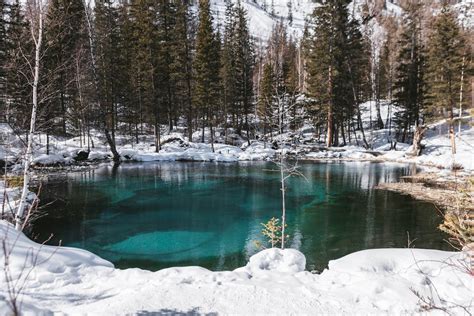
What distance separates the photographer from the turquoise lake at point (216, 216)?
33.7 ft

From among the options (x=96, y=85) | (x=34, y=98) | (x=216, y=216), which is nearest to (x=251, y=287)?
(x=34, y=98)

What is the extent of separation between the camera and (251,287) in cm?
524

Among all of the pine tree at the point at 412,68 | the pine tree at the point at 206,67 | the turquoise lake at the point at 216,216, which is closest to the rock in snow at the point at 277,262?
the turquoise lake at the point at 216,216

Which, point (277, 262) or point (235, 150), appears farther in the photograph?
point (235, 150)

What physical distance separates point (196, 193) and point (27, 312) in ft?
46.3

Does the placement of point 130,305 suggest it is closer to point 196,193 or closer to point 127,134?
point 196,193

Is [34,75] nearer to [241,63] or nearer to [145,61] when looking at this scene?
[145,61]

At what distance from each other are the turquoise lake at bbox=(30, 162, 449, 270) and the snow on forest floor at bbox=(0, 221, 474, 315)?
292 cm

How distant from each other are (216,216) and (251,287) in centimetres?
866

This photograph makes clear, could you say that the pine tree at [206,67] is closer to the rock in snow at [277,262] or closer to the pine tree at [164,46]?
the pine tree at [164,46]

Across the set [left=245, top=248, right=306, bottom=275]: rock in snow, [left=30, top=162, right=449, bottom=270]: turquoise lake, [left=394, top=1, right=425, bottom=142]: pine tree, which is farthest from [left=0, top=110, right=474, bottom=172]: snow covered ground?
[left=245, top=248, right=306, bottom=275]: rock in snow

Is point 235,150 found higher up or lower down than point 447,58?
lower down

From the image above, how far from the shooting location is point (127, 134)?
3959 cm

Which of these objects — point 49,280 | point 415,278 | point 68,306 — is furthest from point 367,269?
point 49,280
